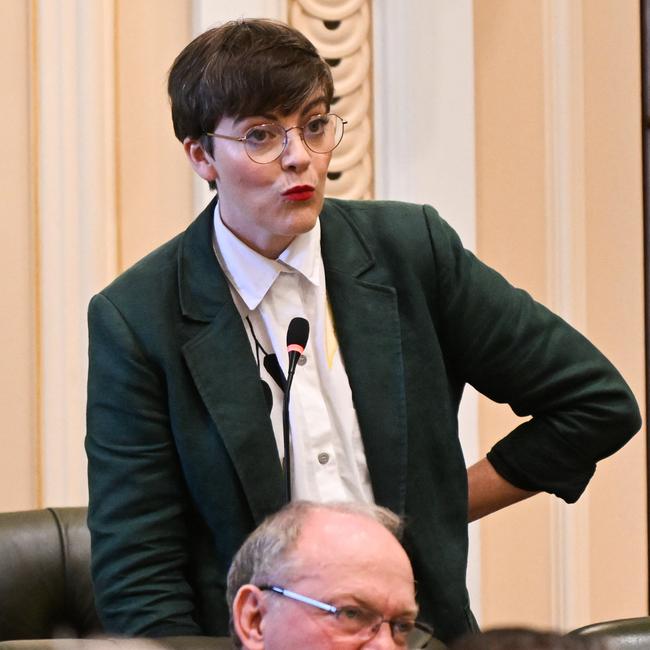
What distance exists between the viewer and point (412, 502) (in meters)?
2.22

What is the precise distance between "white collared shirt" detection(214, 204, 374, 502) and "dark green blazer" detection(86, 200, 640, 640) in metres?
0.02

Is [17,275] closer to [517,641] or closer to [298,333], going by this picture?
[298,333]

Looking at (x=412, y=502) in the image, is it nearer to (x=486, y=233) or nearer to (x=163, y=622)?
(x=163, y=622)

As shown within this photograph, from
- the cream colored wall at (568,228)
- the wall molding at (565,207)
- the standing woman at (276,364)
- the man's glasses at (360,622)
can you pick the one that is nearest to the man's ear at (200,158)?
the standing woman at (276,364)

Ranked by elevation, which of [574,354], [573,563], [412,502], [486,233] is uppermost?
[486,233]

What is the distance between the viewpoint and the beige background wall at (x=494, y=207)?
3.61 m

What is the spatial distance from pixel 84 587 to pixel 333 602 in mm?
1061

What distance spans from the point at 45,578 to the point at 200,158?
0.89 meters

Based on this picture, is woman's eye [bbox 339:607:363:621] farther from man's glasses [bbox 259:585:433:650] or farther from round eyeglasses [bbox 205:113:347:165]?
round eyeglasses [bbox 205:113:347:165]

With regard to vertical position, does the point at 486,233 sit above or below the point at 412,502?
above

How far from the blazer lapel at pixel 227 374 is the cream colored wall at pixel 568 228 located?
1.93m

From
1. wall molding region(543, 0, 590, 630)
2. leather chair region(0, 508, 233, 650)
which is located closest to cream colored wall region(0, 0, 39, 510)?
leather chair region(0, 508, 233, 650)

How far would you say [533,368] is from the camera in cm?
229

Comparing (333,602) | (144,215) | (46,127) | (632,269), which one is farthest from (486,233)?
(333,602)
